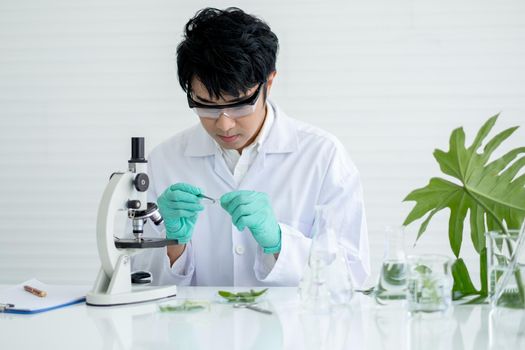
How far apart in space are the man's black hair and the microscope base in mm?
694

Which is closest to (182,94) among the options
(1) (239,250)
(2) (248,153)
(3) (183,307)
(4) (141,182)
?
(2) (248,153)

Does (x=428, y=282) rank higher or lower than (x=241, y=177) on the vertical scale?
lower

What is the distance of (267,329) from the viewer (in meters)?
1.83

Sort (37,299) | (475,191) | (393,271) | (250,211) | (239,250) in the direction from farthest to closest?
(239,250), (250,211), (37,299), (475,191), (393,271)

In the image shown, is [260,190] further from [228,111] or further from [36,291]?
[36,291]

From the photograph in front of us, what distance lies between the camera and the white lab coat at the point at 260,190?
9.04 ft

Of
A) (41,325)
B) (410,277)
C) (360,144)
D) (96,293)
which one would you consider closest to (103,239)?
(96,293)

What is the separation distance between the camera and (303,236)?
2.63m

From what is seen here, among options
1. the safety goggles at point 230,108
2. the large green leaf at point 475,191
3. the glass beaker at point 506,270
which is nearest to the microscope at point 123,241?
the safety goggles at point 230,108

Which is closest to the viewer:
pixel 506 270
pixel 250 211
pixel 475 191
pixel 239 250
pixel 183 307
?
pixel 506 270

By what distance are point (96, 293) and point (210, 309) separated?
0.37 metres

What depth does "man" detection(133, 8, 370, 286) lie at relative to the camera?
8.32 feet

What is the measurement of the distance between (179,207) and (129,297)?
36 centimetres

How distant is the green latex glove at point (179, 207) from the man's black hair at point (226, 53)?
0.34 m
